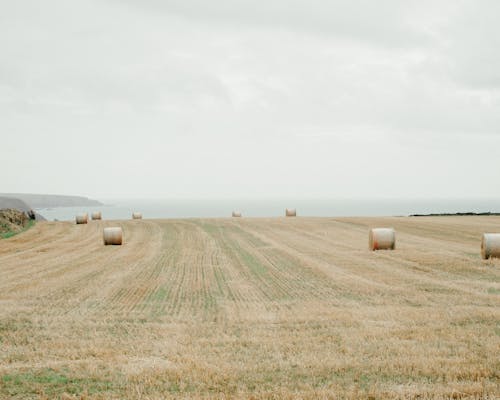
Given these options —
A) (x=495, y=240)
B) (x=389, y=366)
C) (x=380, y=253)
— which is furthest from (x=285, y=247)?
(x=389, y=366)

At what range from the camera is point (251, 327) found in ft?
33.7

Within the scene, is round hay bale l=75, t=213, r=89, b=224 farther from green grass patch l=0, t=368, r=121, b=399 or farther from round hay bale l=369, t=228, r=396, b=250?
green grass patch l=0, t=368, r=121, b=399

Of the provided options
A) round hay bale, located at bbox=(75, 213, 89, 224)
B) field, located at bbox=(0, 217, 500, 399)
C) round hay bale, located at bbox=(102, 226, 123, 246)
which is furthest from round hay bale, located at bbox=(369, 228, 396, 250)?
round hay bale, located at bbox=(75, 213, 89, 224)

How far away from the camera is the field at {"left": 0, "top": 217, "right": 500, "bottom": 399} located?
23.5 feet

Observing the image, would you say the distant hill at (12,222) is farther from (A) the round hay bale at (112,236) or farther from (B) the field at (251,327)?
(B) the field at (251,327)

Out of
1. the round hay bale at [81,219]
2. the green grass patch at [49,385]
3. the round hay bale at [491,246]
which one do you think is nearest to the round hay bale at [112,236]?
the round hay bale at [81,219]

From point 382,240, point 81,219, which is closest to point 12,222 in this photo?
point 81,219

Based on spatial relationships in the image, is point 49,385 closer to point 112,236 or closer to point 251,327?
point 251,327

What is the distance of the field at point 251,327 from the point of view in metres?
7.16

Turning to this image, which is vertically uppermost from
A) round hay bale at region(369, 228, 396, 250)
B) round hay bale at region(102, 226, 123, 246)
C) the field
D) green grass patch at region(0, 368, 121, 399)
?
round hay bale at region(369, 228, 396, 250)

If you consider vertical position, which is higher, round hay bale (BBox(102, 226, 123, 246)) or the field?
round hay bale (BBox(102, 226, 123, 246))

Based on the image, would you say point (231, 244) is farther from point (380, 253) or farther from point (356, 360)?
point (356, 360)

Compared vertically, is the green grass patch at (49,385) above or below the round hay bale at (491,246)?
below

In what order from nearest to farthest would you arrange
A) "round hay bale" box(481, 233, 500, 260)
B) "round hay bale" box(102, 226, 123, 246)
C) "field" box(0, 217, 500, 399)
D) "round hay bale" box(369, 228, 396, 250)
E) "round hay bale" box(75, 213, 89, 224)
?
1. "field" box(0, 217, 500, 399)
2. "round hay bale" box(481, 233, 500, 260)
3. "round hay bale" box(369, 228, 396, 250)
4. "round hay bale" box(102, 226, 123, 246)
5. "round hay bale" box(75, 213, 89, 224)
